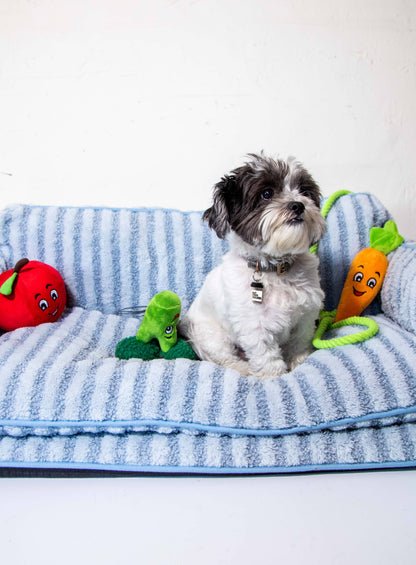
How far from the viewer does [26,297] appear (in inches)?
77.8

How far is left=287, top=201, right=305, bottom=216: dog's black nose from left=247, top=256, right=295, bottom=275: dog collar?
0.27 meters

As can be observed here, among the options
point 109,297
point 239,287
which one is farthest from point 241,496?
point 109,297

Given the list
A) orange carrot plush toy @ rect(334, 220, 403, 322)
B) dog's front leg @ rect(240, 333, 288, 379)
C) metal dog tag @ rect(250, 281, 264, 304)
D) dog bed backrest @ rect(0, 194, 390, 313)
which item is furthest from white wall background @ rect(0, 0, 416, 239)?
dog's front leg @ rect(240, 333, 288, 379)

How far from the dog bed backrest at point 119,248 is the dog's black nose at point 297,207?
0.80 meters

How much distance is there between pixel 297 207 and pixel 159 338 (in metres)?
0.81

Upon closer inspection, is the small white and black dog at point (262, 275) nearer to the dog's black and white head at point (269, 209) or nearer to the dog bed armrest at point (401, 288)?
the dog's black and white head at point (269, 209)

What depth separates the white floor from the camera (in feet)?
3.56

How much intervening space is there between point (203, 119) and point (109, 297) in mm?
1166

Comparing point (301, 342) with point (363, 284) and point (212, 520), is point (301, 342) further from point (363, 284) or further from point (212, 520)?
point (212, 520)

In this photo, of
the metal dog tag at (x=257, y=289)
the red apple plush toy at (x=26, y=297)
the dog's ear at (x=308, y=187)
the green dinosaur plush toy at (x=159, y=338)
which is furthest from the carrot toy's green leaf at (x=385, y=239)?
the red apple plush toy at (x=26, y=297)

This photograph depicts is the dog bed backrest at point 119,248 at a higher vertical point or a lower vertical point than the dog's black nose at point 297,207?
lower

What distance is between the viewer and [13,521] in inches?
47.5

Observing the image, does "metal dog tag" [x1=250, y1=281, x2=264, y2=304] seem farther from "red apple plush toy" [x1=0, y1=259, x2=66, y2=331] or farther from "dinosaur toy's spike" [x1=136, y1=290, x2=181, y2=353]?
"red apple plush toy" [x1=0, y1=259, x2=66, y2=331]

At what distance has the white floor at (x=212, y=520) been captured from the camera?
1085 mm
